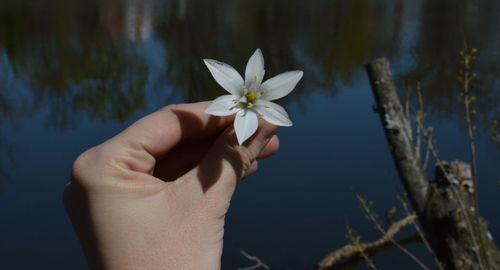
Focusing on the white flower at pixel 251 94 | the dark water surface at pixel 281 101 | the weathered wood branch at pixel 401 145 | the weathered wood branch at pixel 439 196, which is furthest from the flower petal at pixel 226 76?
the dark water surface at pixel 281 101

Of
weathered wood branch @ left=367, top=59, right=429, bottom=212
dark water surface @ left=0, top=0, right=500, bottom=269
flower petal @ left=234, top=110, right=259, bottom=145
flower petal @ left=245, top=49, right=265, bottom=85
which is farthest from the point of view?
dark water surface @ left=0, top=0, right=500, bottom=269

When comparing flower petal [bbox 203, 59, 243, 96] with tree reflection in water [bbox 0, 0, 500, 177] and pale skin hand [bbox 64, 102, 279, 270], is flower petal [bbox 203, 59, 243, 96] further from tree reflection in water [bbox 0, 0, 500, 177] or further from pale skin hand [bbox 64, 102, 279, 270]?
tree reflection in water [bbox 0, 0, 500, 177]

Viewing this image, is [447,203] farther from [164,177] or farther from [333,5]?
[333,5]

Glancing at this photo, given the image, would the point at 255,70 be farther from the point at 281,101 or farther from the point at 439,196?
the point at 281,101

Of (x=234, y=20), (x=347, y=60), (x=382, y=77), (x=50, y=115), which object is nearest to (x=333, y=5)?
(x=234, y=20)

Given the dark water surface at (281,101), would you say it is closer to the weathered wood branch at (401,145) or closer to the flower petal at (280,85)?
the weathered wood branch at (401,145)

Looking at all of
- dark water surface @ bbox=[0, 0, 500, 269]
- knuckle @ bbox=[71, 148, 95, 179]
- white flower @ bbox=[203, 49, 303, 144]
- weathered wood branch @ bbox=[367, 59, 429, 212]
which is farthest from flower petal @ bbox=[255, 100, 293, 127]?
dark water surface @ bbox=[0, 0, 500, 269]
